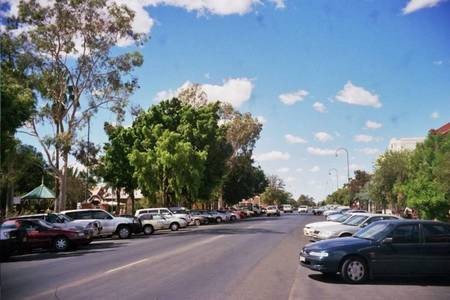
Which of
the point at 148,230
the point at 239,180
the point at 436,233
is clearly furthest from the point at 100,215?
the point at 239,180

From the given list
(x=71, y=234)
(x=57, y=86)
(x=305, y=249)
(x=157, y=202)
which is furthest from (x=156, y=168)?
(x=305, y=249)

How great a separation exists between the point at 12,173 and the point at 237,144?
106 ft

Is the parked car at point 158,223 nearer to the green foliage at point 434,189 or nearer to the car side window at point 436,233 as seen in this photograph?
the green foliage at point 434,189

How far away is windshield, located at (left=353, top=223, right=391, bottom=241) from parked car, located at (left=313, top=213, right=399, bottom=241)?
289 inches

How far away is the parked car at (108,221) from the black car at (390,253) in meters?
20.8

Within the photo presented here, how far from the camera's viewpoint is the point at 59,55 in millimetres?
38500

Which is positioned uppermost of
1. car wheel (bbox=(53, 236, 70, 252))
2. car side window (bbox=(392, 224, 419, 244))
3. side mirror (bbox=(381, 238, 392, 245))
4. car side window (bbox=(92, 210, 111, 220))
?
car side window (bbox=(92, 210, 111, 220))

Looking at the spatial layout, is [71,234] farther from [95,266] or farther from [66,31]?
[66,31]

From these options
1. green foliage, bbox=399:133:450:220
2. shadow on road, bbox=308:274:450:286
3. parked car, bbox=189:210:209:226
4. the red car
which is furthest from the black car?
parked car, bbox=189:210:209:226

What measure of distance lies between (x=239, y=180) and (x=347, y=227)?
212ft

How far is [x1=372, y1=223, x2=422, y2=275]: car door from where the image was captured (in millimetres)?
12516

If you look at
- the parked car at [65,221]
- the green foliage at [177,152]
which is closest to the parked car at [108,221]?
the parked car at [65,221]

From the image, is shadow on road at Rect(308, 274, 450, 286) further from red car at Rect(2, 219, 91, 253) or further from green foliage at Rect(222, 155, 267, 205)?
green foliage at Rect(222, 155, 267, 205)

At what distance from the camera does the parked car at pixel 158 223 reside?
3750cm
